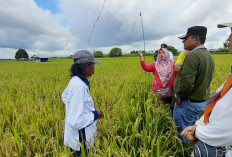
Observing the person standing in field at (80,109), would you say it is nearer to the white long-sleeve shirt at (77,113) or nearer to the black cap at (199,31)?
the white long-sleeve shirt at (77,113)

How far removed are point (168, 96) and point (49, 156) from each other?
91.3 inches

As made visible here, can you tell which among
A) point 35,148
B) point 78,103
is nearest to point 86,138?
point 78,103

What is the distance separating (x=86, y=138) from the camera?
141 centimetres

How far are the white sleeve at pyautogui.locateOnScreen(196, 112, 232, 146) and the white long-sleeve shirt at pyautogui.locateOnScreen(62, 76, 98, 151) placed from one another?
997 millimetres

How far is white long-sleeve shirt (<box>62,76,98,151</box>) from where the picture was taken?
1231 mm

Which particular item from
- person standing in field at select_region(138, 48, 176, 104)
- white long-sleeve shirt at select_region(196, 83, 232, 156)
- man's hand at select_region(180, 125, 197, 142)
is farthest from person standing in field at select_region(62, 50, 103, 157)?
person standing in field at select_region(138, 48, 176, 104)

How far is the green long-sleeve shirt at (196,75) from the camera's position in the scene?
6.09ft

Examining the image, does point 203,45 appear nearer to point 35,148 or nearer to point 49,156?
point 49,156

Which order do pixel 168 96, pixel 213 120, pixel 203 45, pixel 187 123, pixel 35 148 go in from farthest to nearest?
1. pixel 168 96
2. pixel 187 123
3. pixel 203 45
4. pixel 35 148
5. pixel 213 120

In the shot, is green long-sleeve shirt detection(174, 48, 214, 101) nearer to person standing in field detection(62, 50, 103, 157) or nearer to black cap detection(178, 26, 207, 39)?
black cap detection(178, 26, 207, 39)

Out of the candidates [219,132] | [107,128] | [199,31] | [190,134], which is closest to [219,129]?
[219,132]

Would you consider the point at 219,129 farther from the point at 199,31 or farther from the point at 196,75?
the point at 199,31

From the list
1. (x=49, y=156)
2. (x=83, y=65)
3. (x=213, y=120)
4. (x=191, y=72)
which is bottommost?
(x=49, y=156)

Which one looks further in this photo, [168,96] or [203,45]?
[168,96]
